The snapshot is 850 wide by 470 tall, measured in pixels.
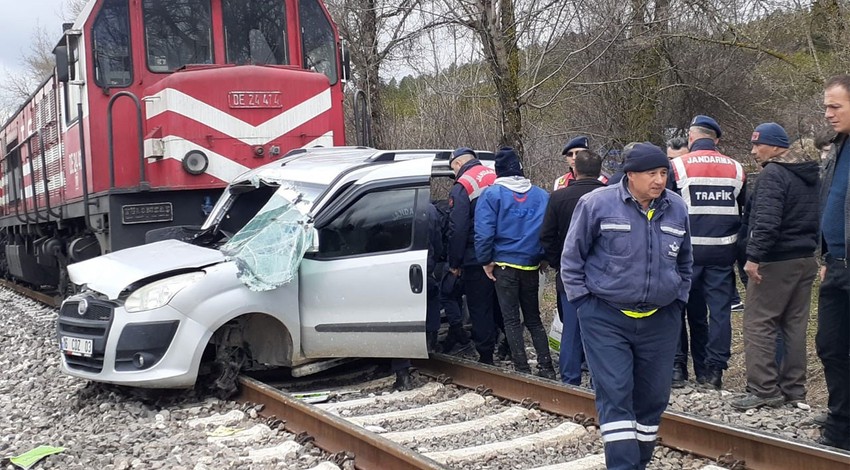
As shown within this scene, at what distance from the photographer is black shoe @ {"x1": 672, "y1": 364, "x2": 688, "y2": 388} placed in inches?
267

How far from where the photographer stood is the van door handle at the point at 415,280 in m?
6.63

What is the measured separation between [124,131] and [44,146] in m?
3.69

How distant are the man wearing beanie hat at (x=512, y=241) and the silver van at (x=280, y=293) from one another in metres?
0.57

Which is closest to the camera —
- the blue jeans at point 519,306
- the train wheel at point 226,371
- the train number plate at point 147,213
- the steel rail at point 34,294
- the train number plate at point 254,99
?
the train wheel at point 226,371

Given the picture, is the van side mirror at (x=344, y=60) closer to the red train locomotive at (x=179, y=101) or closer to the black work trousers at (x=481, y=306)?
the red train locomotive at (x=179, y=101)

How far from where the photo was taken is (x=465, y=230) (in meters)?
7.41

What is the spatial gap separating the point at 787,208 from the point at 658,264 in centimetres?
245

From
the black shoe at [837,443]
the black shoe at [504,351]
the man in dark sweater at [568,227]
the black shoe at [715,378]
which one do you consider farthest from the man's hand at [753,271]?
the black shoe at [504,351]

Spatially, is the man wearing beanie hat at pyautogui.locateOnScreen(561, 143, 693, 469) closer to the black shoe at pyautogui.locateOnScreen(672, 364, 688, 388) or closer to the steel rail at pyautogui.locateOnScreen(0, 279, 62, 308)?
the black shoe at pyautogui.locateOnScreen(672, 364, 688, 388)

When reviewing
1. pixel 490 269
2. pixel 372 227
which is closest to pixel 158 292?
pixel 372 227

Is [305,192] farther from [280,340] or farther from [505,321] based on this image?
[505,321]

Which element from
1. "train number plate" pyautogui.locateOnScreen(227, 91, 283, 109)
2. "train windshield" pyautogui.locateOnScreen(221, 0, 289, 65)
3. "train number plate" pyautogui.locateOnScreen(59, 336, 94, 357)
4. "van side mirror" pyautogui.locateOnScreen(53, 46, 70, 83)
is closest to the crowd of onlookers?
"train number plate" pyautogui.locateOnScreen(227, 91, 283, 109)

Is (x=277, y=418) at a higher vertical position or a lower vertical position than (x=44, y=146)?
lower

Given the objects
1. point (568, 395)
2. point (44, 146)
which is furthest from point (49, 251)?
point (568, 395)
